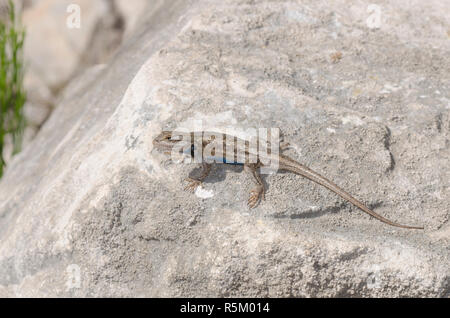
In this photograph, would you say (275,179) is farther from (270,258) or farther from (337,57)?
(337,57)

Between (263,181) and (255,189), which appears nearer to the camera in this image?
(255,189)

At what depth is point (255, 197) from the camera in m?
4.22

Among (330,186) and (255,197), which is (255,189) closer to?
(255,197)

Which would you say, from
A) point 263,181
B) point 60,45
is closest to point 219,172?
point 263,181

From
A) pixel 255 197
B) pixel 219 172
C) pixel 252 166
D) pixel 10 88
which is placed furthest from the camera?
pixel 10 88

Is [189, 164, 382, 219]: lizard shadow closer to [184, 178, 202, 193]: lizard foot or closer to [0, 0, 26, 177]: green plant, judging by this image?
[184, 178, 202, 193]: lizard foot

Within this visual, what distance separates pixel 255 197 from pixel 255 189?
3.2 inches

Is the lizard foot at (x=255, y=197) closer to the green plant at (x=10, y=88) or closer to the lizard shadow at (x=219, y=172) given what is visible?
the lizard shadow at (x=219, y=172)

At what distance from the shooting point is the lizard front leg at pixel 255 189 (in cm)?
420

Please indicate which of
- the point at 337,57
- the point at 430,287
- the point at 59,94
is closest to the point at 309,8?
the point at 337,57

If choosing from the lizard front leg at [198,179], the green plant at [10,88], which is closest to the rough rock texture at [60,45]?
the green plant at [10,88]

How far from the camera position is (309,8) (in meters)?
5.93

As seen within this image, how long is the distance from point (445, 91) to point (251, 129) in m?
1.98

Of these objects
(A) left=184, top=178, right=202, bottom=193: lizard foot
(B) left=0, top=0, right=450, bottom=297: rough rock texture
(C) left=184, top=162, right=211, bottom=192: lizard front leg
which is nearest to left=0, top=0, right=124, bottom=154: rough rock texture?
(B) left=0, top=0, right=450, bottom=297: rough rock texture
